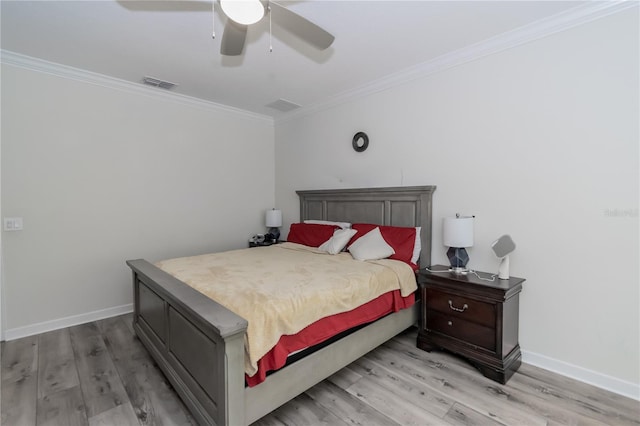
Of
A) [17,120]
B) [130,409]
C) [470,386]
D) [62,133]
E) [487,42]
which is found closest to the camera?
[130,409]

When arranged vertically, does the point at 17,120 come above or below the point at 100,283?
above

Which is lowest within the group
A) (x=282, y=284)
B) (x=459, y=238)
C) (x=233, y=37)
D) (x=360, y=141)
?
(x=282, y=284)

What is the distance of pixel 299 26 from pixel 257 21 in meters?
0.33

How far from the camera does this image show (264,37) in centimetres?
254

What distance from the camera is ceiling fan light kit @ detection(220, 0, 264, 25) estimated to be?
5.12 feet

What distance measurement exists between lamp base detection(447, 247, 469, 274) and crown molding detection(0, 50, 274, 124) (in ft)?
11.7

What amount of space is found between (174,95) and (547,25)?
3922mm

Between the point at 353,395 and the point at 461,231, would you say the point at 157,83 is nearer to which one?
the point at 461,231

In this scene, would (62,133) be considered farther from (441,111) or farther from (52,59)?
(441,111)

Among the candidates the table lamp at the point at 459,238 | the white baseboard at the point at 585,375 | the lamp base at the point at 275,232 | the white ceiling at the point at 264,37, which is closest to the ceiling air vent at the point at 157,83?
A: the white ceiling at the point at 264,37

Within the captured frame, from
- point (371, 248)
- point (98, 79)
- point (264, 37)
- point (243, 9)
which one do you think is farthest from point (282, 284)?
point (98, 79)

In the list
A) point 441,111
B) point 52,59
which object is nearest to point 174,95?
point 52,59

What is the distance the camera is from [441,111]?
2.98 meters

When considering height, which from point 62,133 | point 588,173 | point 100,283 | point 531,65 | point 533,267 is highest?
point 531,65
